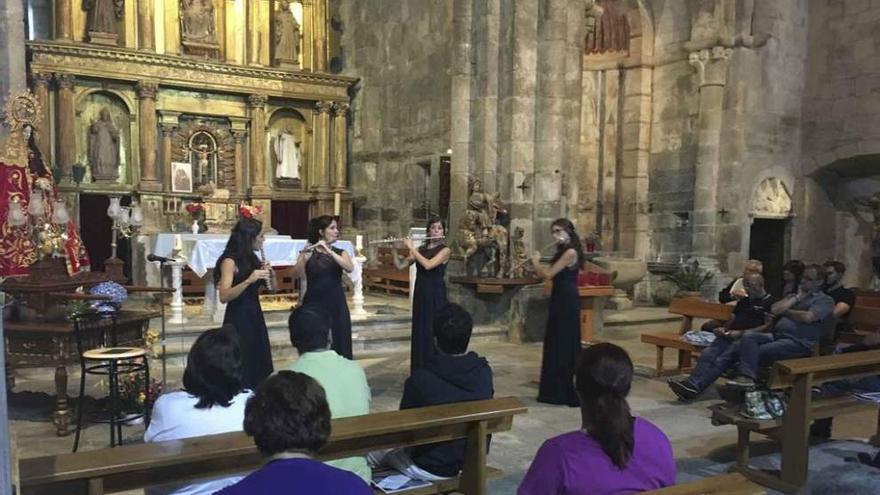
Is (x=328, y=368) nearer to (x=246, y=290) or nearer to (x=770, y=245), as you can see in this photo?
(x=246, y=290)

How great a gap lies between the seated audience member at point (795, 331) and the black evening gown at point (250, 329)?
3.57 metres

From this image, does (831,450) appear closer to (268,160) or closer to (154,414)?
(154,414)

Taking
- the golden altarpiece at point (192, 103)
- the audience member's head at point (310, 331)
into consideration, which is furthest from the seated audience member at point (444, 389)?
the golden altarpiece at point (192, 103)

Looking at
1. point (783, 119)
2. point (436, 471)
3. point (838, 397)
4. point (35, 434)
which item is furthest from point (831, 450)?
point (783, 119)

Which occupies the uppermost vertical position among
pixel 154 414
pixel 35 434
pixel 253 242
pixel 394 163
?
pixel 394 163

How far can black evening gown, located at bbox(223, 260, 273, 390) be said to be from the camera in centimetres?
471

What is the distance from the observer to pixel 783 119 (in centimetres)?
1323

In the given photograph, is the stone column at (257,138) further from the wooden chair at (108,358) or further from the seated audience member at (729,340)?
the seated audience member at (729,340)

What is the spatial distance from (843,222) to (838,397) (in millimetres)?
10427

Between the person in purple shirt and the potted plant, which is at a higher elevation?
the person in purple shirt

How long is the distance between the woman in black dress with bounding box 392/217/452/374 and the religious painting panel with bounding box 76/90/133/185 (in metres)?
9.00

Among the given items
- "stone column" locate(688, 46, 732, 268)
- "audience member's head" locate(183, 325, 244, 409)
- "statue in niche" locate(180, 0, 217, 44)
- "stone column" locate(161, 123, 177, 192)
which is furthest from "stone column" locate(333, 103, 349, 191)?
"audience member's head" locate(183, 325, 244, 409)

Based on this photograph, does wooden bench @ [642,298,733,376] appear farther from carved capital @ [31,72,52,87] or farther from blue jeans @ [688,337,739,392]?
carved capital @ [31,72,52,87]

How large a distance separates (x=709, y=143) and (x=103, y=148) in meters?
11.2
